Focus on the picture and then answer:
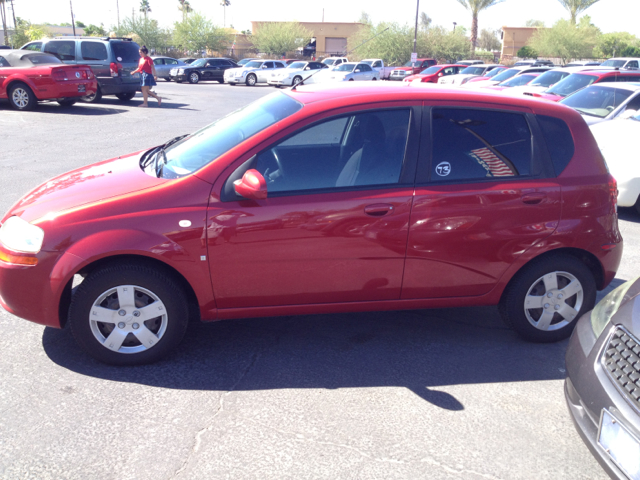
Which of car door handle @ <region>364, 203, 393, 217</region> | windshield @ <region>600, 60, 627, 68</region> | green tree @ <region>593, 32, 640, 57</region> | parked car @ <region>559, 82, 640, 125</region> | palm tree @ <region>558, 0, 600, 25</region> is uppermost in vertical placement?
palm tree @ <region>558, 0, 600, 25</region>

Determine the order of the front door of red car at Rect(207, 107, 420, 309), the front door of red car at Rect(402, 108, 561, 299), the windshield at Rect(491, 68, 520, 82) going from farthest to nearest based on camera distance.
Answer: the windshield at Rect(491, 68, 520, 82)
the front door of red car at Rect(402, 108, 561, 299)
the front door of red car at Rect(207, 107, 420, 309)

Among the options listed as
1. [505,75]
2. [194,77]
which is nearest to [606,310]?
[505,75]

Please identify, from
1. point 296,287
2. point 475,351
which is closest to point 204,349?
point 296,287

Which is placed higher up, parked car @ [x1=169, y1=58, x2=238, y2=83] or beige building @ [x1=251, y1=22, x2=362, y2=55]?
beige building @ [x1=251, y1=22, x2=362, y2=55]

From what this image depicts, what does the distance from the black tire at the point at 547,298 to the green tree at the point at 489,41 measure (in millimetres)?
79647

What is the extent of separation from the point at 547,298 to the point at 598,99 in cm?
773

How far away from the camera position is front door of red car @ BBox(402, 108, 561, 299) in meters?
3.88

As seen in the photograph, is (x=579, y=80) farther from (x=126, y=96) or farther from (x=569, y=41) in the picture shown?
(x=569, y=41)

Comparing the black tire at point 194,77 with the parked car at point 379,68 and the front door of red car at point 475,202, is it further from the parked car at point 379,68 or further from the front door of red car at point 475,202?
the front door of red car at point 475,202

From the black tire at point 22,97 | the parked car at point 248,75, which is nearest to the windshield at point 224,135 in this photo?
the black tire at point 22,97

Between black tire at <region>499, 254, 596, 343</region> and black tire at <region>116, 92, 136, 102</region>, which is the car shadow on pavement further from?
black tire at <region>116, 92, 136, 102</region>

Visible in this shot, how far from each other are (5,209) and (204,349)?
4149 millimetres

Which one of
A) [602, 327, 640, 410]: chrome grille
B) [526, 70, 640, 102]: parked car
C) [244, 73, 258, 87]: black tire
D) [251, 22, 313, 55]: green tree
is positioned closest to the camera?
[602, 327, 640, 410]: chrome grille

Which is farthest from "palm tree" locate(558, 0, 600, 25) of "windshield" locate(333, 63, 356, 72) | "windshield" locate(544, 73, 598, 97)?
"windshield" locate(544, 73, 598, 97)
